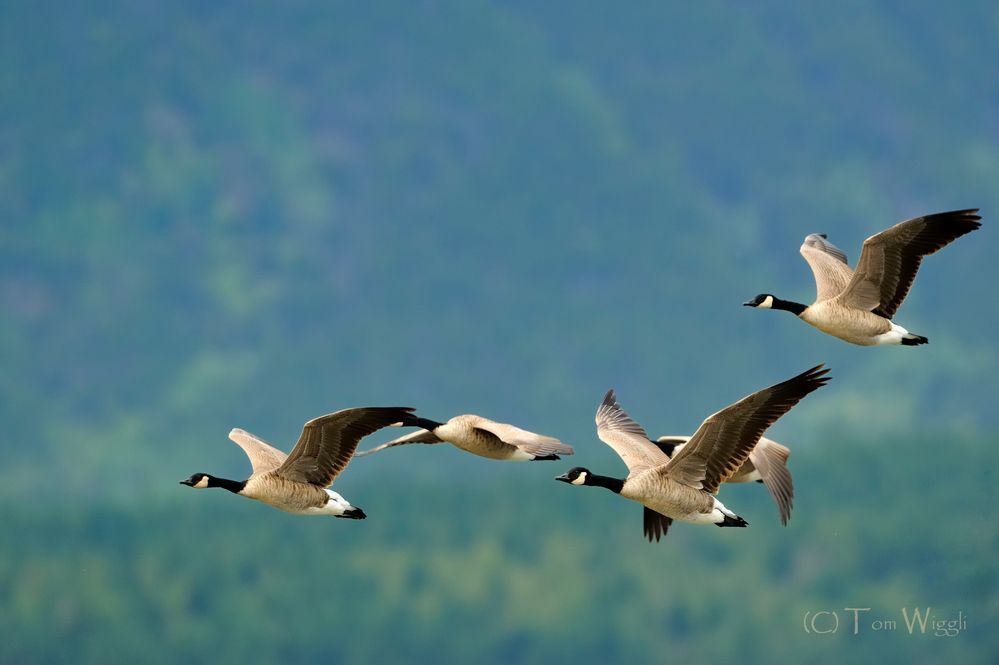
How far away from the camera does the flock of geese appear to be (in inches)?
403

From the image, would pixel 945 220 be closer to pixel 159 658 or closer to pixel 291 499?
pixel 291 499

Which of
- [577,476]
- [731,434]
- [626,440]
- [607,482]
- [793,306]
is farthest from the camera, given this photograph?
[793,306]

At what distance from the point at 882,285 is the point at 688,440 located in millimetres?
2739

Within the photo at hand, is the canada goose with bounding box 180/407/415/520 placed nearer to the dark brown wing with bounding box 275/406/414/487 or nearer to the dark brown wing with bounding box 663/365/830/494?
the dark brown wing with bounding box 275/406/414/487

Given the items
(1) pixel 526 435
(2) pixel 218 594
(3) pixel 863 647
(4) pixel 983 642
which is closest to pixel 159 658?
(2) pixel 218 594

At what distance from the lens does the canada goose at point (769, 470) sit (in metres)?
12.1

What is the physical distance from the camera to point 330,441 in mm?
11156

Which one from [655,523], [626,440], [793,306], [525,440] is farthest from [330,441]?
[793,306]

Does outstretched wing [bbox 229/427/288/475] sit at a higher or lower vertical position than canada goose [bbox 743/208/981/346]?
lower

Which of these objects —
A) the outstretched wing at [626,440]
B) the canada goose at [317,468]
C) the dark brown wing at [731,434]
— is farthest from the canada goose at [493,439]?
the dark brown wing at [731,434]

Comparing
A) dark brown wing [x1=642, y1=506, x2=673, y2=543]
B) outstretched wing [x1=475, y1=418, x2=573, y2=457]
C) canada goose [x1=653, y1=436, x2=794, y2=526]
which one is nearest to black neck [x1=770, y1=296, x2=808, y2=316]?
canada goose [x1=653, y1=436, x2=794, y2=526]

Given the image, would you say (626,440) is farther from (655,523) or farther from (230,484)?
(230,484)

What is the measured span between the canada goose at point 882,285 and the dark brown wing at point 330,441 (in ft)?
11.3

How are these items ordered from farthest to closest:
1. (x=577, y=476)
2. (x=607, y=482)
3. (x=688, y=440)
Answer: (x=577, y=476) < (x=607, y=482) < (x=688, y=440)
